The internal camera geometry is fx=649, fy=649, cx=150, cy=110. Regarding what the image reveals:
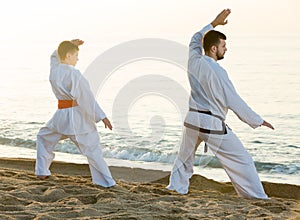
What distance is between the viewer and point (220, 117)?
243 inches

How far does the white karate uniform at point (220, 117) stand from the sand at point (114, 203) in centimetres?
22

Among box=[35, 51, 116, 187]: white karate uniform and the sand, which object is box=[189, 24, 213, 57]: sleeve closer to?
box=[35, 51, 116, 187]: white karate uniform

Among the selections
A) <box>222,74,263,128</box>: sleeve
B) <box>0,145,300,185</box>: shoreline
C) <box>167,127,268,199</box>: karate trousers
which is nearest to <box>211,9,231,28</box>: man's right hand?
<box>222,74,263,128</box>: sleeve

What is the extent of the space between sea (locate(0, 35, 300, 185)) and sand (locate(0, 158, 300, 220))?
178 centimetres

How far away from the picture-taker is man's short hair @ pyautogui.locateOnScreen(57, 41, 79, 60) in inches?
261

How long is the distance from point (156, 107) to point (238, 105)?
397 inches

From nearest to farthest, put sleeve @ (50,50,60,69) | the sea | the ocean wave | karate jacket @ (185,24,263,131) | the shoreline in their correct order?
karate jacket @ (185,24,263,131)
sleeve @ (50,50,60,69)
the shoreline
the sea
the ocean wave

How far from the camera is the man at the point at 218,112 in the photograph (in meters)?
6.05

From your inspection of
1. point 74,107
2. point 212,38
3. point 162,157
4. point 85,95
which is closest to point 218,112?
point 212,38

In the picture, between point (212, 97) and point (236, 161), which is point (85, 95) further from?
point (236, 161)

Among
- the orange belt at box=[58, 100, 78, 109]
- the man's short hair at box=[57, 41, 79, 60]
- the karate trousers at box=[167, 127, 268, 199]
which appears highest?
the man's short hair at box=[57, 41, 79, 60]

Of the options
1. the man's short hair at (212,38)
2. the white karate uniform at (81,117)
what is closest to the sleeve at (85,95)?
the white karate uniform at (81,117)

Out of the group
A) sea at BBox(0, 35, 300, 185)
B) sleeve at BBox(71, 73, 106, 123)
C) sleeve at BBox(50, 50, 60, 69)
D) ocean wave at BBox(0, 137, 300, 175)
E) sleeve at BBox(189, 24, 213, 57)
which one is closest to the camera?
sleeve at BBox(189, 24, 213, 57)

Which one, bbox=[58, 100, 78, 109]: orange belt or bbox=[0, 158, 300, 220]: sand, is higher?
bbox=[58, 100, 78, 109]: orange belt
